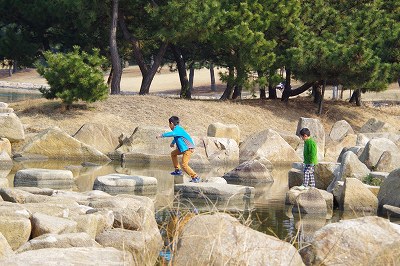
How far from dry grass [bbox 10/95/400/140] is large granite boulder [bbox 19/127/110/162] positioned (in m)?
3.28

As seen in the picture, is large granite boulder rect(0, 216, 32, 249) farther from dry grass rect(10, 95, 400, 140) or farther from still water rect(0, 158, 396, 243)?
dry grass rect(10, 95, 400, 140)

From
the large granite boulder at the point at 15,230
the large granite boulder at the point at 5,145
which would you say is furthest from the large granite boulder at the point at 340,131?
the large granite boulder at the point at 15,230

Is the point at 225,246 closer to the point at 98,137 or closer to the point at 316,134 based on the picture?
the point at 98,137

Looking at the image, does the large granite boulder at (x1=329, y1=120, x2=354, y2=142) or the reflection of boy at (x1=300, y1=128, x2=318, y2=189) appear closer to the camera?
the reflection of boy at (x1=300, y1=128, x2=318, y2=189)

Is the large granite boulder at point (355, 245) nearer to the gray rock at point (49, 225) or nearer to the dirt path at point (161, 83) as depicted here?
the gray rock at point (49, 225)

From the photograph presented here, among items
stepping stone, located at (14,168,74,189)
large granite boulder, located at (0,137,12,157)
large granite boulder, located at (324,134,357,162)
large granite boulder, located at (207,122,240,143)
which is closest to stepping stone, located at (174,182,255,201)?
stepping stone, located at (14,168,74,189)

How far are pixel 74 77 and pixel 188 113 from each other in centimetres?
566

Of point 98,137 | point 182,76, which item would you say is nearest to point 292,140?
point 98,137

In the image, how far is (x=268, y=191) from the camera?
71.1 ft

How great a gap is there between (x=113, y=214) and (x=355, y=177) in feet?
28.2

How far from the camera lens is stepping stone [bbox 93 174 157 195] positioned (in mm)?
19000

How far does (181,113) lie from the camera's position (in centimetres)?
3525

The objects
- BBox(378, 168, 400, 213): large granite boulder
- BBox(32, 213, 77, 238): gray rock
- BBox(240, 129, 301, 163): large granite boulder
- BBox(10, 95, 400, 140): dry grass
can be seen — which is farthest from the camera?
BBox(10, 95, 400, 140): dry grass

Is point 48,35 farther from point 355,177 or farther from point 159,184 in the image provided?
point 355,177
